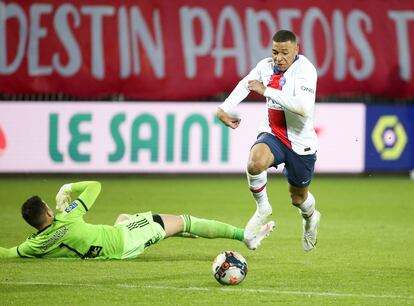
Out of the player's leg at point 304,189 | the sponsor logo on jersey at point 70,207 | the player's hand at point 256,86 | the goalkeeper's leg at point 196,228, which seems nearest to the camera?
the sponsor logo on jersey at point 70,207

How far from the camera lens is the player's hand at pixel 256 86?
345 inches

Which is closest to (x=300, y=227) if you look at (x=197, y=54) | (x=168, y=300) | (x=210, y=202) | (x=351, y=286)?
(x=210, y=202)

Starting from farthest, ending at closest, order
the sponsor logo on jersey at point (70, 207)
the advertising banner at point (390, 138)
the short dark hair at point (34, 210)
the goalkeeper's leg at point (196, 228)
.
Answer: the advertising banner at point (390, 138), the goalkeeper's leg at point (196, 228), the sponsor logo on jersey at point (70, 207), the short dark hair at point (34, 210)

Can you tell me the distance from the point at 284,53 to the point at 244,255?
1.81 meters

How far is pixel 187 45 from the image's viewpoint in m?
17.4

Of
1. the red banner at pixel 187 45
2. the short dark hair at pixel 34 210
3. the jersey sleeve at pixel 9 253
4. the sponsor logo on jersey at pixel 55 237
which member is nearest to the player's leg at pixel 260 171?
the sponsor logo on jersey at pixel 55 237

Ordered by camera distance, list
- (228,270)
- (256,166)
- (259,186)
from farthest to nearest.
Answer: (259,186) → (256,166) → (228,270)

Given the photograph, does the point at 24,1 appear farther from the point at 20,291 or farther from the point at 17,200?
the point at 20,291

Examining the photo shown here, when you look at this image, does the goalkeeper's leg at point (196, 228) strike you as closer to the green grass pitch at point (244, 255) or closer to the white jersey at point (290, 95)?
the green grass pitch at point (244, 255)

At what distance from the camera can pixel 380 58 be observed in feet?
59.8

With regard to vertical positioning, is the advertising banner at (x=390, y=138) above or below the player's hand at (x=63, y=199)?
below

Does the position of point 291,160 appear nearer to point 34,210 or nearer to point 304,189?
point 304,189

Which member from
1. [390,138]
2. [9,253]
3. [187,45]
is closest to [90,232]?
[9,253]

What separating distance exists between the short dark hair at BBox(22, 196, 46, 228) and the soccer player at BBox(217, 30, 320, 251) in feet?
5.55
